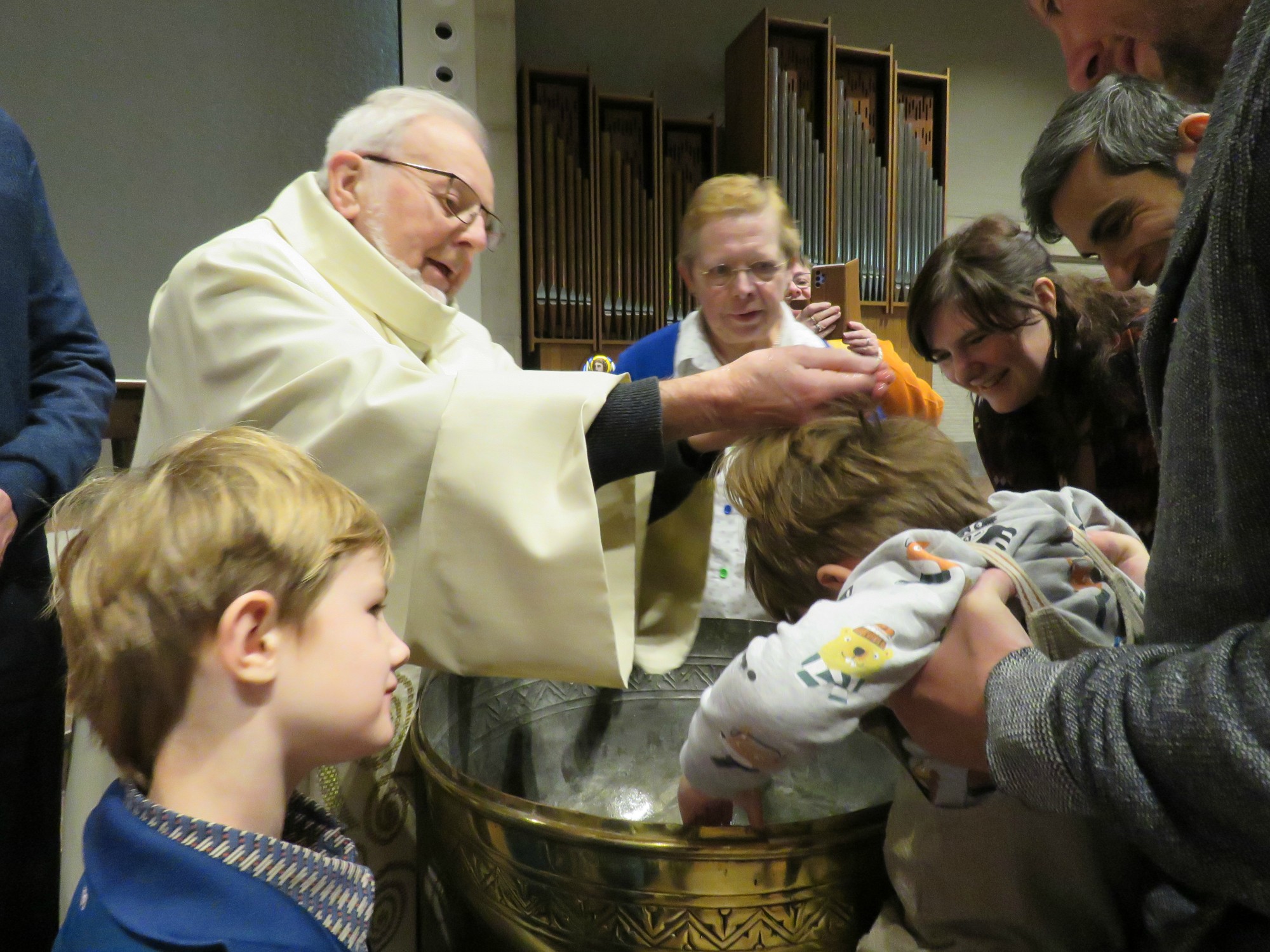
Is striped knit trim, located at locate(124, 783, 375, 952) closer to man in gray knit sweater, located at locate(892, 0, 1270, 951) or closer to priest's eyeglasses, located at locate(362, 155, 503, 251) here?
man in gray knit sweater, located at locate(892, 0, 1270, 951)

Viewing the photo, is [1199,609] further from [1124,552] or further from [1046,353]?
[1046,353]

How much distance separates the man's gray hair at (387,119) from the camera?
149 centimetres

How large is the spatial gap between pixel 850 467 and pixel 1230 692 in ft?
1.74

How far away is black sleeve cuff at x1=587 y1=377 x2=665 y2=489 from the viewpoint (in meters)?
1.18

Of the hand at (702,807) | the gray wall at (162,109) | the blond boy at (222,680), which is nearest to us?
the blond boy at (222,680)

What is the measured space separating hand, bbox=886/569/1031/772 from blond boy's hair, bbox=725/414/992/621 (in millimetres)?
177

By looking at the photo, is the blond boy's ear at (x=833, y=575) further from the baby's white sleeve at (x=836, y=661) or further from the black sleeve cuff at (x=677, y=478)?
the black sleeve cuff at (x=677, y=478)

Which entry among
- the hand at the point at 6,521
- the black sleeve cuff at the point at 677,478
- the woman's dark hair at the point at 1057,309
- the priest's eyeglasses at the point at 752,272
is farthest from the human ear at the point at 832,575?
the priest's eyeglasses at the point at 752,272

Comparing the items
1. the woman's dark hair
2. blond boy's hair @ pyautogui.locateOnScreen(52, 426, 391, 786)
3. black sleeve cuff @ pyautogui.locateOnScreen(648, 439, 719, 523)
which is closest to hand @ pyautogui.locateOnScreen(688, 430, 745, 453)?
black sleeve cuff @ pyautogui.locateOnScreen(648, 439, 719, 523)

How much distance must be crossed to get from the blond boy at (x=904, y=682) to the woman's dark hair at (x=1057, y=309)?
3.49 feet

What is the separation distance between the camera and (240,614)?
2.60 feet

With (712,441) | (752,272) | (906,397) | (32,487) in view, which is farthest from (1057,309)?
(32,487)

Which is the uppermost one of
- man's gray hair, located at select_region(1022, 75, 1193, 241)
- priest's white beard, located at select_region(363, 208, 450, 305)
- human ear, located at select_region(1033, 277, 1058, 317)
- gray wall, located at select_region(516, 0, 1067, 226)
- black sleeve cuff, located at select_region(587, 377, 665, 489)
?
gray wall, located at select_region(516, 0, 1067, 226)

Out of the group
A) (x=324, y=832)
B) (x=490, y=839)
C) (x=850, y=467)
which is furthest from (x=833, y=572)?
(x=324, y=832)
